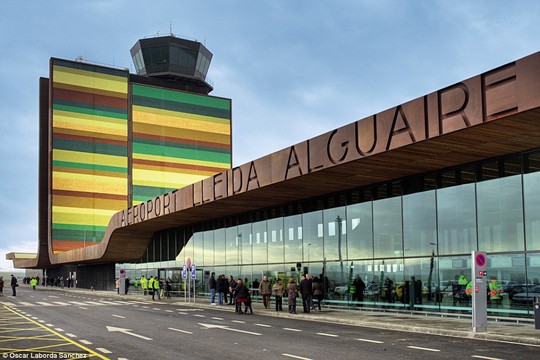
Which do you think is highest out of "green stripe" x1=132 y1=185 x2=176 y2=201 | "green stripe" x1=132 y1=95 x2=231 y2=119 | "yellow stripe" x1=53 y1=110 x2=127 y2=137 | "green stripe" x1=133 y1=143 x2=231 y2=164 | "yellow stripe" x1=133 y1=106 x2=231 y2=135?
"green stripe" x1=132 y1=95 x2=231 y2=119

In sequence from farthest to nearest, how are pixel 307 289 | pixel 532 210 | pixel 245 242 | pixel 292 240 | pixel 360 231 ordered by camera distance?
1. pixel 245 242
2. pixel 292 240
3. pixel 360 231
4. pixel 307 289
5. pixel 532 210

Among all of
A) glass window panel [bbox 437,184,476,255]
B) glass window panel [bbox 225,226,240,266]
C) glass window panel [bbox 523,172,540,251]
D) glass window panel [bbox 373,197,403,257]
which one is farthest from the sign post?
glass window panel [bbox 225,226,240,266]

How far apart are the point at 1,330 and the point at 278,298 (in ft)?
42.0

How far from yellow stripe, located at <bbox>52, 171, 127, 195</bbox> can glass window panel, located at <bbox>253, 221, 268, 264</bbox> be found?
4880 cm

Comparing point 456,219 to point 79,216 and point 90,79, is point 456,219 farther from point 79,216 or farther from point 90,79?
point 90,79

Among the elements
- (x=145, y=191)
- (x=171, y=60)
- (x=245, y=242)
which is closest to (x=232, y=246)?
(x=245, y=242)

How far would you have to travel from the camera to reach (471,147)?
19859 millimetres

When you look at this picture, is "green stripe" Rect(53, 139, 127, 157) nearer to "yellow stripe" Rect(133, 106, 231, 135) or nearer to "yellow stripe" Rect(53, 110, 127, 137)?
"yellow stripe" Rect(53, 110, 127, 137)

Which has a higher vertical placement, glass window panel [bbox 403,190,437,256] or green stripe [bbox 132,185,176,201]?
green stripe [bbox 132,185,176,201]

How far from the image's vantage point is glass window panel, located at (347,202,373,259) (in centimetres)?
2781

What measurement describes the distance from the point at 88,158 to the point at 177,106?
14.3 meters

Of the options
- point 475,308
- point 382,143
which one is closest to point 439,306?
point 475,308

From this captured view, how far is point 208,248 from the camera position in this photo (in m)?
43.8

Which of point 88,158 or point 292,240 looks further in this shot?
point 88,158
